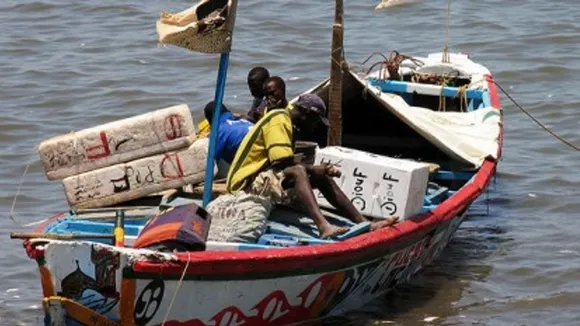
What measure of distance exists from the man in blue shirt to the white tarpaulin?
5.22ft

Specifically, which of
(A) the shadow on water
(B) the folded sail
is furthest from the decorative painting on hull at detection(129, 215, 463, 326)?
(B) the folded sail

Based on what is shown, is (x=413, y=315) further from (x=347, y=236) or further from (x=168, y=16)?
(x=168, y=16)

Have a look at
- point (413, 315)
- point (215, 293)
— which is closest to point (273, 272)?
point (215, 293)

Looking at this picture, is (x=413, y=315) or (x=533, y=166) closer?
(x=413, y=315)

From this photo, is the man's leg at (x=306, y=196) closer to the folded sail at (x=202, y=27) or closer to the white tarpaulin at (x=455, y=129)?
A: the folded sail at (x=202, y=27)

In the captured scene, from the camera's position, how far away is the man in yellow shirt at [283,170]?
355 inches

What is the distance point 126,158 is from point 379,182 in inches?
65.0

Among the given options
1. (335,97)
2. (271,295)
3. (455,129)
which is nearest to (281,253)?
(271,295)

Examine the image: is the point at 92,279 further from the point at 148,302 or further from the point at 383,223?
the point at 383,223

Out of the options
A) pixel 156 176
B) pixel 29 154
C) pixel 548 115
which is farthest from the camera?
pixel 548 115

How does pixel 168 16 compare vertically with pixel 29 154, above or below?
above

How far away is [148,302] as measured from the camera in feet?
26.2

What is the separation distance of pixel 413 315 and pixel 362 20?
431 inches

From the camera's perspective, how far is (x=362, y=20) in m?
20.6
